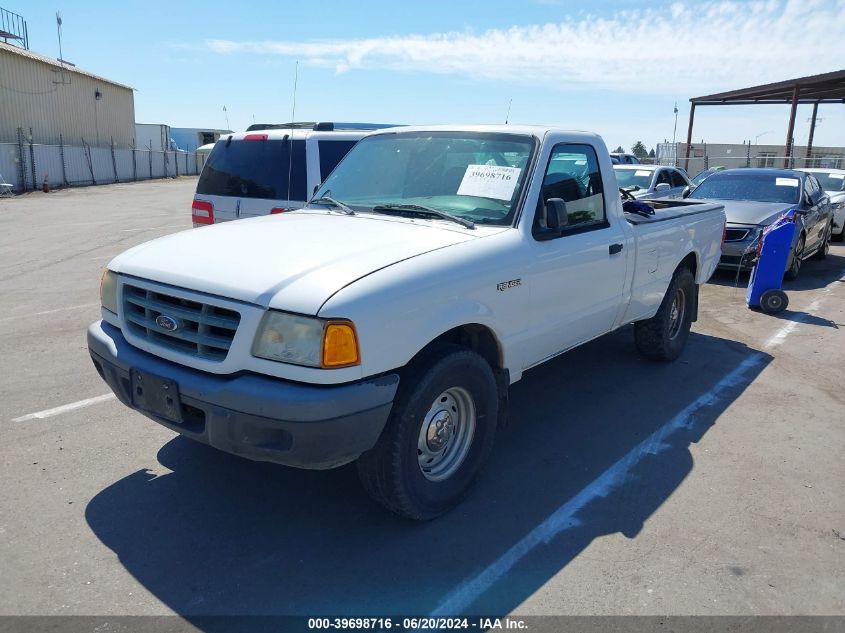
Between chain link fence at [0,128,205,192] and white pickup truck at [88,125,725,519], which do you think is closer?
white pickup truck at [88,125,725,519]

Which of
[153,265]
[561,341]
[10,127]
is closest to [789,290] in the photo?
[561,341]

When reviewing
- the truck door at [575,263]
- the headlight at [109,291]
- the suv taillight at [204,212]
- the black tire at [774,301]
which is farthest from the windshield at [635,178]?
the headlight at [109,291]

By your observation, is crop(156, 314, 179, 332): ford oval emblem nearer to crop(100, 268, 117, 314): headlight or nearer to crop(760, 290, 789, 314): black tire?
crop(100, 268, 117, 314): headlight

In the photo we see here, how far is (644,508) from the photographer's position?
3.71m

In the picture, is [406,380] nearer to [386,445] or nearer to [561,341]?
[386,445]

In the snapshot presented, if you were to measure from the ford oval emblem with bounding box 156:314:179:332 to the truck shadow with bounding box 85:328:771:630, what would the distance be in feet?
3.37

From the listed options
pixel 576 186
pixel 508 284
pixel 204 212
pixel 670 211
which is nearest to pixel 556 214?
pixel 508 284

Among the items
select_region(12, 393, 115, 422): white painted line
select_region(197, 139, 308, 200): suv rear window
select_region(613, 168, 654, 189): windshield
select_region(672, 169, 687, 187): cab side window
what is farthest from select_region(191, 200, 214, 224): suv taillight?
select_region(672, 169, 687, 187): cab side window

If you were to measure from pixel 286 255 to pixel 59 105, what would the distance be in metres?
39.6

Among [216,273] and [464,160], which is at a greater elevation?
[464,160]

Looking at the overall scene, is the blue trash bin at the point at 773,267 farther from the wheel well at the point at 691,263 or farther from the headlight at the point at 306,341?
the headlight at the point at 306,341

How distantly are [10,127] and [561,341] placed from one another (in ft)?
115

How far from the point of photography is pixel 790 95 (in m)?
30.0

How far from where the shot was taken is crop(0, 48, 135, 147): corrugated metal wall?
31.5 metres
